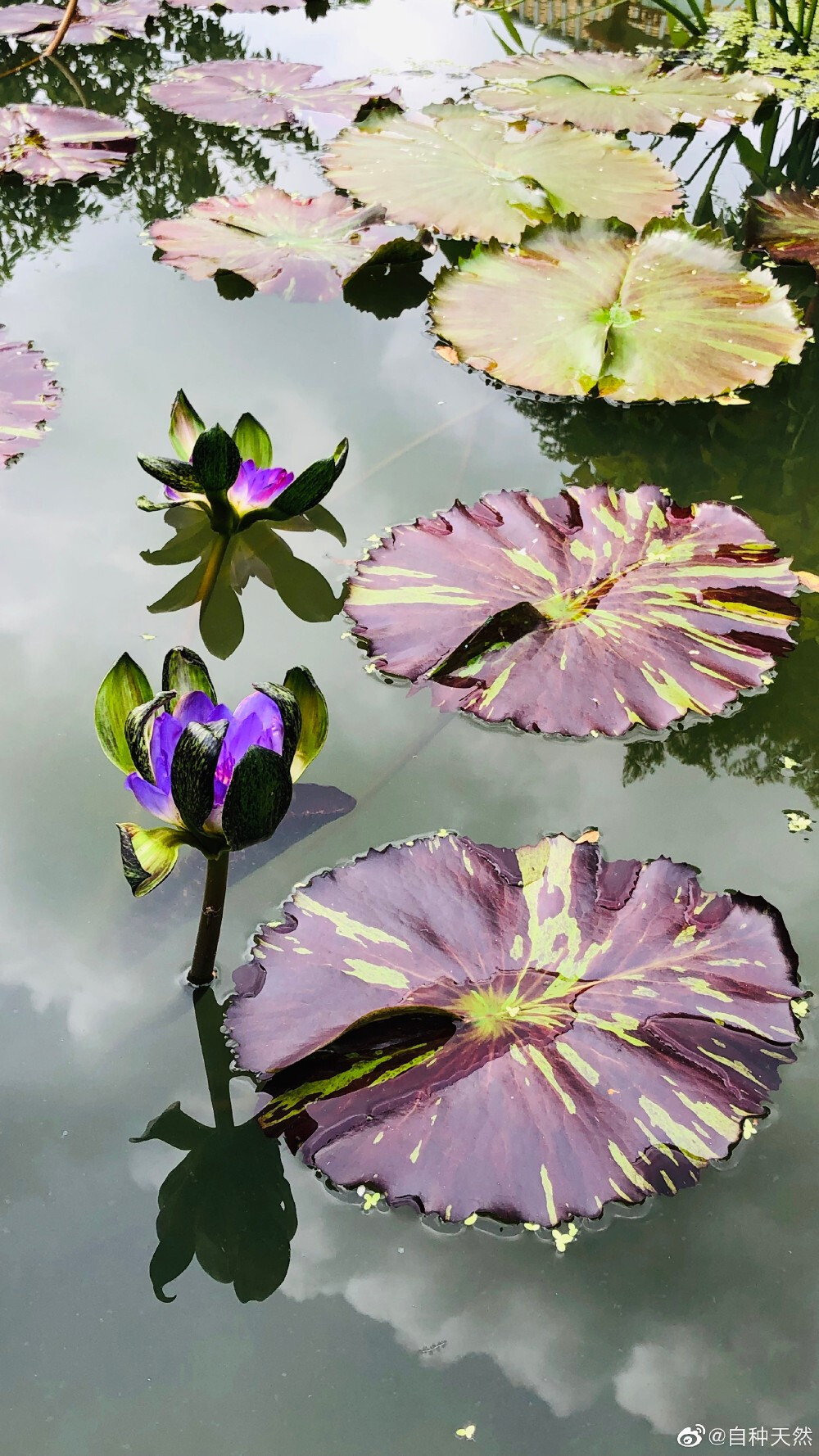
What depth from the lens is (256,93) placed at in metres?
3.69

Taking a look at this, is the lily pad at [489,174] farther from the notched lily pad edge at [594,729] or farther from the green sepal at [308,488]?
the notched lily pad edge at [594,729]

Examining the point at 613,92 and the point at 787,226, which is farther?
the point at 613,92

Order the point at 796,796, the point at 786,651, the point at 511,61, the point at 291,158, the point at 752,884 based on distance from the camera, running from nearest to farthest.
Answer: the point at 752,884 < the point at 796,796 < the point at 786,651 < the point at 291,158 < the point at 511,61

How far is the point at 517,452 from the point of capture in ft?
7.29

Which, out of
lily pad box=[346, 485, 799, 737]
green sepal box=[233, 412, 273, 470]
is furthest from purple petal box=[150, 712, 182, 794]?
green sepal box=[233, 412, 273, 470]

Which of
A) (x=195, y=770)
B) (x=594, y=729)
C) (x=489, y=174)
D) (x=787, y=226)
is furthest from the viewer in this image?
(x=489, y=174)

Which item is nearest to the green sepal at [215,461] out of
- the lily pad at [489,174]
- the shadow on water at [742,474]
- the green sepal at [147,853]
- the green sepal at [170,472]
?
the green sepal at [170,472]

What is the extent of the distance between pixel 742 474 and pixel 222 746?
1445mm

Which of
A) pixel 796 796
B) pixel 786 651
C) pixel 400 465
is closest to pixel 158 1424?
pixel 796 796

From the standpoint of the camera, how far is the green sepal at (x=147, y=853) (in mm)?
1146

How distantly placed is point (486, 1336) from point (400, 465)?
63.2 inches

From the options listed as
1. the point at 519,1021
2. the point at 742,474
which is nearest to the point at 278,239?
the point at 742,474

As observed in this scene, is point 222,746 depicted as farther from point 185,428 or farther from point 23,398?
point 23,398

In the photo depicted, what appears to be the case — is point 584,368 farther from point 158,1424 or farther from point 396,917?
point 158,1424
